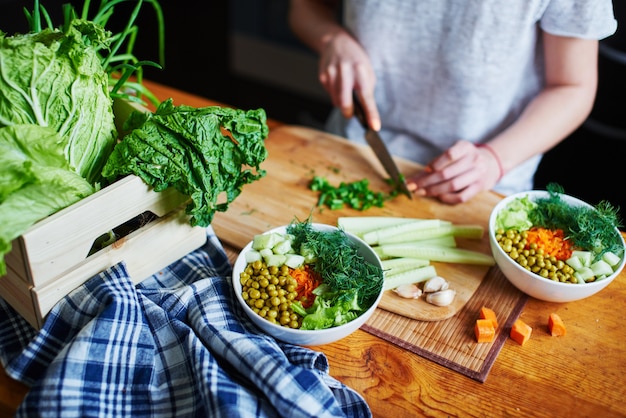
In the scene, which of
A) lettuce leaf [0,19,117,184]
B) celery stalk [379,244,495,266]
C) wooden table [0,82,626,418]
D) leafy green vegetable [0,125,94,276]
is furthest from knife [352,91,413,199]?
leafy green vegetable [0,125,94,276]

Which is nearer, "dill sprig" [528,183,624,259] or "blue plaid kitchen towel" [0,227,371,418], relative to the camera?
"blue plaid kitchen towel" [0,227,371,418]

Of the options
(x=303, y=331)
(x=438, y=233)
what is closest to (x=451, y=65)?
(x=438, y=233)

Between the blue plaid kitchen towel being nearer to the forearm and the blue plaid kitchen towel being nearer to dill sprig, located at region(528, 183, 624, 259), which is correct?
dill sprig, located at region(528, 183, 624, 259)

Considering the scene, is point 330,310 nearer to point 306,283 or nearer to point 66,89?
point 306,283

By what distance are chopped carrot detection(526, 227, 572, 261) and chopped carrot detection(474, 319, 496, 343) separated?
0.72 feet

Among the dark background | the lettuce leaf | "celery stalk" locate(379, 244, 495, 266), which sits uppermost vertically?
the lettuce leaf

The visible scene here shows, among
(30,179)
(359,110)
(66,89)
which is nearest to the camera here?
(30,179)

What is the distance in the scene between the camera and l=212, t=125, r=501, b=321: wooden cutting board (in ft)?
4.63

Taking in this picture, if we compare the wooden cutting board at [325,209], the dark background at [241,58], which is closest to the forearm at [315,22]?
the wooden cutting board at [325,209]

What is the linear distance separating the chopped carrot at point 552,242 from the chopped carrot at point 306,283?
0.50 meters

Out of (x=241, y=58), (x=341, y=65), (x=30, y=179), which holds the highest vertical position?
(x=30, y=179)

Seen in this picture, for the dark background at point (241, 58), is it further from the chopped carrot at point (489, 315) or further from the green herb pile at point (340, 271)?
A: the green herb pile at point (340, 271)

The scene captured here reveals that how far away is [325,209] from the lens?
1616 mm

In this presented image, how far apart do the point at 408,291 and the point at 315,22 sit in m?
1.17
